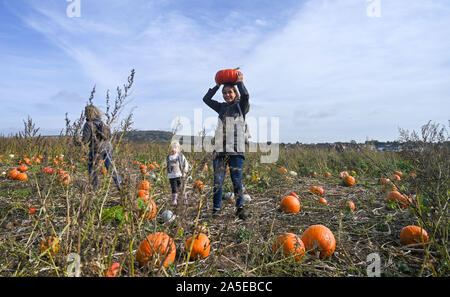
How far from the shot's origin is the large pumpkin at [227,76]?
3630 mm

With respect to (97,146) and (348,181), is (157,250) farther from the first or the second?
(348,181)

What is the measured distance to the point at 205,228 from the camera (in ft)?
7.69

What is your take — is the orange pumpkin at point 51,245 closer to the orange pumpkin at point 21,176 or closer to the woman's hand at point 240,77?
the woman's hand at point 240,77

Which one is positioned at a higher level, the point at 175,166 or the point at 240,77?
the point at 240,77

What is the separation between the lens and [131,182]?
4.39 feet

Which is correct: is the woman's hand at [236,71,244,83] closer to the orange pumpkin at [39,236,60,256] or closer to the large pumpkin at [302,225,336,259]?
the large pumpkin at [302,225,336,259]

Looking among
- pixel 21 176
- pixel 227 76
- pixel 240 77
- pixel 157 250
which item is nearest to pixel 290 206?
pixel 240 77

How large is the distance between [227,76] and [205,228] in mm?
2279

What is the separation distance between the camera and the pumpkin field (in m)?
1.42

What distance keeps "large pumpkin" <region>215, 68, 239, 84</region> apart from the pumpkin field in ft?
5.70

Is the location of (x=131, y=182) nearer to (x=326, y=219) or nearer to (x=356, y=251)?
(x=356, y=251)

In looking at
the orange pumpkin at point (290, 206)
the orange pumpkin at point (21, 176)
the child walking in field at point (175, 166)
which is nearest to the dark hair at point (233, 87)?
the child walking in field at point (175, 166)
